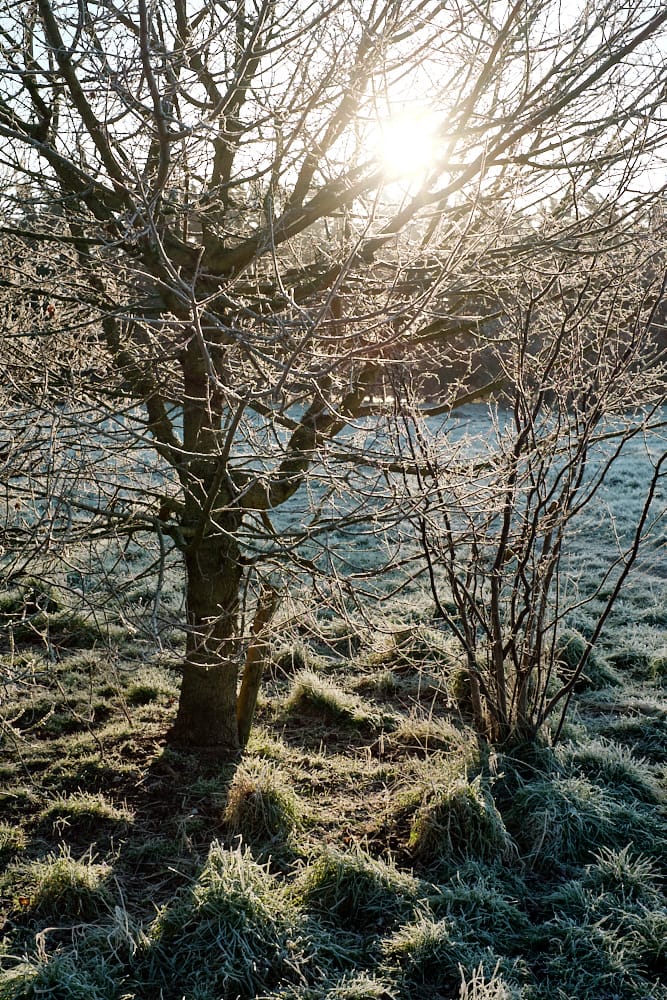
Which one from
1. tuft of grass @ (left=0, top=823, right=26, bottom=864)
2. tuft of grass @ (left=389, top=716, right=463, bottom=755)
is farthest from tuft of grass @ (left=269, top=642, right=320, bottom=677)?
tuft of grass @ (left=0, top=823, right=26, bottom=864)

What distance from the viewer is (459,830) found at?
3.79 m

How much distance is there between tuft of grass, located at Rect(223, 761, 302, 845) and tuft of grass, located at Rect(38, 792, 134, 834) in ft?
1.69

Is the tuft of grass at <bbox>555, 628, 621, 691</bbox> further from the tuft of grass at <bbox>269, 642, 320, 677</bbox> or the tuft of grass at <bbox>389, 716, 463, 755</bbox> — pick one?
the tuft of grass at <bbox>269, 642, 320, 677</bbox>

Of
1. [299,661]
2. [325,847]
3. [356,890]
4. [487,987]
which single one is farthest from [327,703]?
[487,987]

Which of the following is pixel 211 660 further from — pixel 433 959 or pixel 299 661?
pixel 433 959

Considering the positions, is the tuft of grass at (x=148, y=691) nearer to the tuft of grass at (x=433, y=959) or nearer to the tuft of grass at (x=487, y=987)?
the tuft of grass at (x=433, y=959)

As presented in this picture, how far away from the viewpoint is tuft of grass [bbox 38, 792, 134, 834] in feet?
13.2

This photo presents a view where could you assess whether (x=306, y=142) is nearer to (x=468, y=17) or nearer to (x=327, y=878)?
(x=468, y=17)

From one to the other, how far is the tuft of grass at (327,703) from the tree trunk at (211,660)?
0.67m

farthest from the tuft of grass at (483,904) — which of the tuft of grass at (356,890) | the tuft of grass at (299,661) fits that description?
the tuft of grass at (299,661)

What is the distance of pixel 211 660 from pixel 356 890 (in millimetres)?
1527

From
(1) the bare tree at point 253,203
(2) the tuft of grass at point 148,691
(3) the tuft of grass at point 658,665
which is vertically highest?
(1) the bare tree at point 253,203

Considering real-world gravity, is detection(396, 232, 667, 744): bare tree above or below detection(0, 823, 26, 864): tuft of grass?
above

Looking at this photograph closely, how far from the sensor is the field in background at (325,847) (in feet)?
9.93
